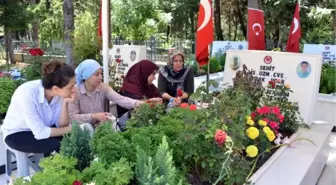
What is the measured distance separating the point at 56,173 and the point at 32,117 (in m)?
0.99

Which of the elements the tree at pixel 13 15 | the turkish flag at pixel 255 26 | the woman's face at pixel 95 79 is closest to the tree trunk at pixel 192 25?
the tree at pixel 13 15

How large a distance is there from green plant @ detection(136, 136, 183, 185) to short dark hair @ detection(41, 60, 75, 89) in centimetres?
97

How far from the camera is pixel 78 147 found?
1.73 metres

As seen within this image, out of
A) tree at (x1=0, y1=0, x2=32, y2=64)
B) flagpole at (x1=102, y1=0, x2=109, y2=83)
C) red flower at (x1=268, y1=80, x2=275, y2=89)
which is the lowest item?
red flower at (x1=268, y1=80, x2=275, y2=89)

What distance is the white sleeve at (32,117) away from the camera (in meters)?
2.23

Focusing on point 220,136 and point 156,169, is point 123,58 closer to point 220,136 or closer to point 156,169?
point 220,136

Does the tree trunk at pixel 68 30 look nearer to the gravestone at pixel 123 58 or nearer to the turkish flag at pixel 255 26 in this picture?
the gravestone at pixel 123 58

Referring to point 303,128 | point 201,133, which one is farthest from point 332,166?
point 201,133

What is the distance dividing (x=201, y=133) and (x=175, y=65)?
2.10 metres

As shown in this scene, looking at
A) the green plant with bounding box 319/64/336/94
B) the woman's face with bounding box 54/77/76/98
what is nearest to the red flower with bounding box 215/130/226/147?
the woman's face with bounding box 54/77/76/98

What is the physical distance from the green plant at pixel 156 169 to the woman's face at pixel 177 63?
7.83ft

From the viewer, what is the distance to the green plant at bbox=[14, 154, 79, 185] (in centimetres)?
133

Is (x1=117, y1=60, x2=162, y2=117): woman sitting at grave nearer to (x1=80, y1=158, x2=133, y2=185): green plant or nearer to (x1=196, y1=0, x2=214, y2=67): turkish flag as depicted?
(x1=196, y1=0, x2=214, y2=67): turkish flag

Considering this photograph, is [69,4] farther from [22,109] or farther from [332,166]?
[332,166]
